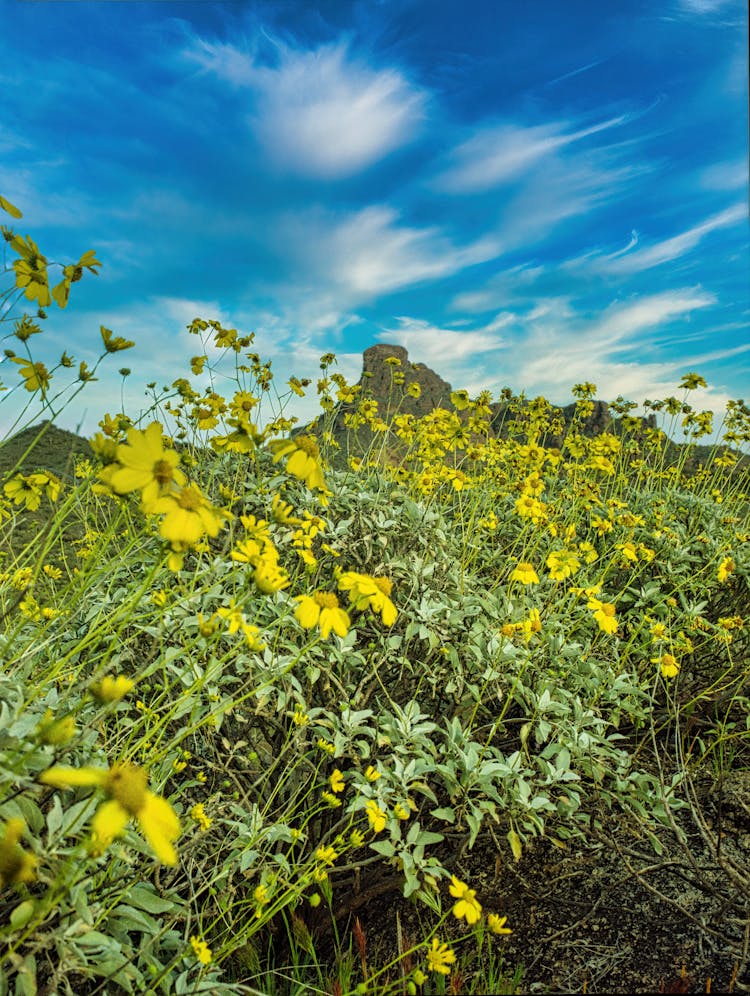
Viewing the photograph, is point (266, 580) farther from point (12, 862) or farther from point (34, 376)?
point (34, 376)

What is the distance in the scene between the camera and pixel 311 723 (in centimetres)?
181

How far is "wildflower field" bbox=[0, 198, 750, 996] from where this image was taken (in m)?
1.08

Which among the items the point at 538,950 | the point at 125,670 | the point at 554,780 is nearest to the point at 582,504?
the point at 554,780

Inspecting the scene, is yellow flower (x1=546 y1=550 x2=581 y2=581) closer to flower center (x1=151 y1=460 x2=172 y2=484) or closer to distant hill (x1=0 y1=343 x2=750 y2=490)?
distant hill (x1=0 y1=343 x2=750 y2=490)

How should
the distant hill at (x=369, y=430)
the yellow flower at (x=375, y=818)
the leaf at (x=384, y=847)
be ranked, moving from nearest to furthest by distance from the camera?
the yellow flower at (x=375, y=818)
the leaf at (x=384, y=847)
the distant hill at (x=369, y=430)

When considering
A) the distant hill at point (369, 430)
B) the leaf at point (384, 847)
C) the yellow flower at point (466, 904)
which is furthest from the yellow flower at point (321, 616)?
the distant hill at point (369, 430)

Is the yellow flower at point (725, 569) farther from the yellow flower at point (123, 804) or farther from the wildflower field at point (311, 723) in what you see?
the yellow flower at point (123, 804)

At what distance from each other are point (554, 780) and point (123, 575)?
1.68 meters

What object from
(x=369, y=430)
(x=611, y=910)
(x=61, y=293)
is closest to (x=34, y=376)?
Result: (x=61, y=293)

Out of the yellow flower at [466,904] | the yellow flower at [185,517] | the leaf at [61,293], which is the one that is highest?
the leaf at [61,293]

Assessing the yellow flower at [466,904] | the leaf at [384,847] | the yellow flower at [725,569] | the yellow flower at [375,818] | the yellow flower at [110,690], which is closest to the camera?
the yellow flower at [110,690]

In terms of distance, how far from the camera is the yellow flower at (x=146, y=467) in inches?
37.6

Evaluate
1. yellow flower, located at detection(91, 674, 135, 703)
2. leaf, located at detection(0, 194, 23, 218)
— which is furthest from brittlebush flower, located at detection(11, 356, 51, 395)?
yellow flower, located at detection(91, 674, 135, 703)

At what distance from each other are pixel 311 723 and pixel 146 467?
1115mm
